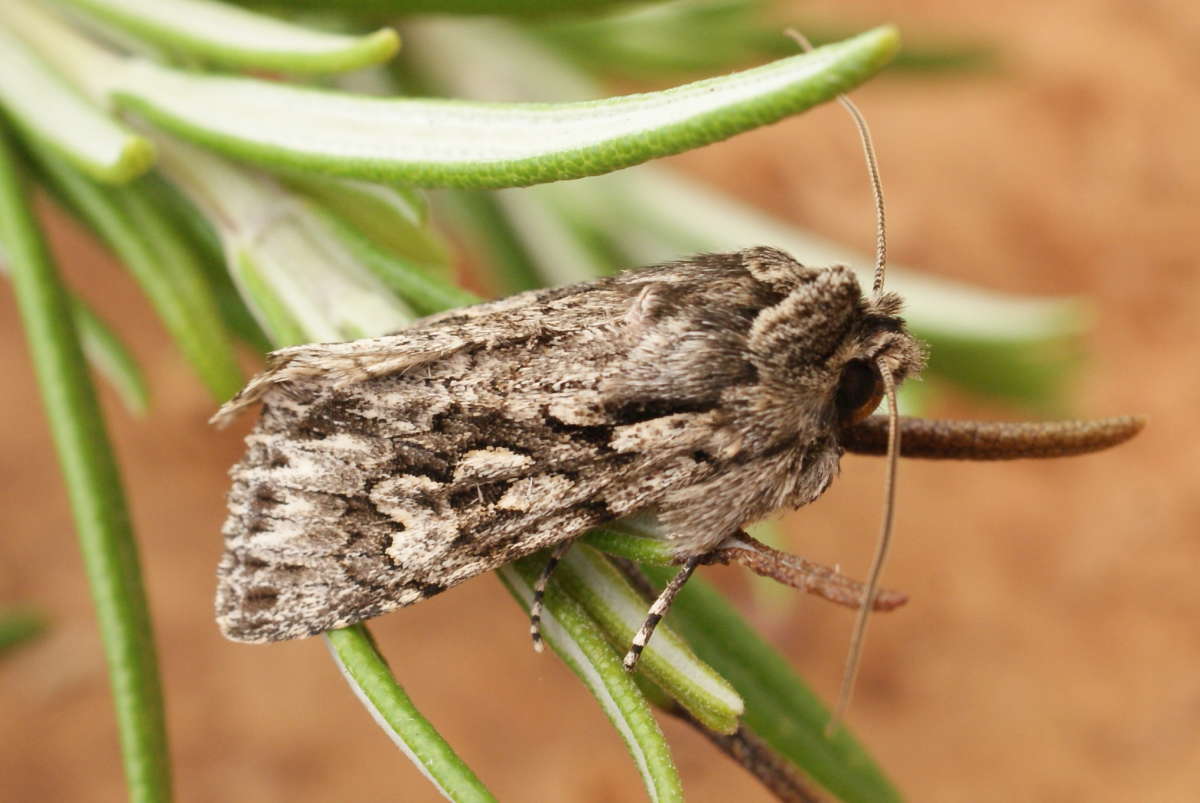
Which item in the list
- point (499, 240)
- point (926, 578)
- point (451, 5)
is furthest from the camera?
point (926, 578)

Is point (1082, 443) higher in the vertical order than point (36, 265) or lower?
lower

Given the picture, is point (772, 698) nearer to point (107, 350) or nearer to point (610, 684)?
point (610, 684)

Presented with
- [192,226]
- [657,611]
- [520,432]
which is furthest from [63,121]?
[657,611]

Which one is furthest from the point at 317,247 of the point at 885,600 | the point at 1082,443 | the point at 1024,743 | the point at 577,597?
the point at 1024,743

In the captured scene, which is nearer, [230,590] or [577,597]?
[577,597]

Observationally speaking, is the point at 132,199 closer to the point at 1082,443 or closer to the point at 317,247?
the point at 317,247

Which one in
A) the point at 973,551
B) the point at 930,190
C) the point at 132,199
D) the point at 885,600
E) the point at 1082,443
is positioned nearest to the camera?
the point at 885,600

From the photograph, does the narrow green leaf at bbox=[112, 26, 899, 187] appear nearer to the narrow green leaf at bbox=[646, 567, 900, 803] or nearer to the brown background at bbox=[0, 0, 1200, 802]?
the narrow green leaf at bbox=[646, 567, 900, 803]
